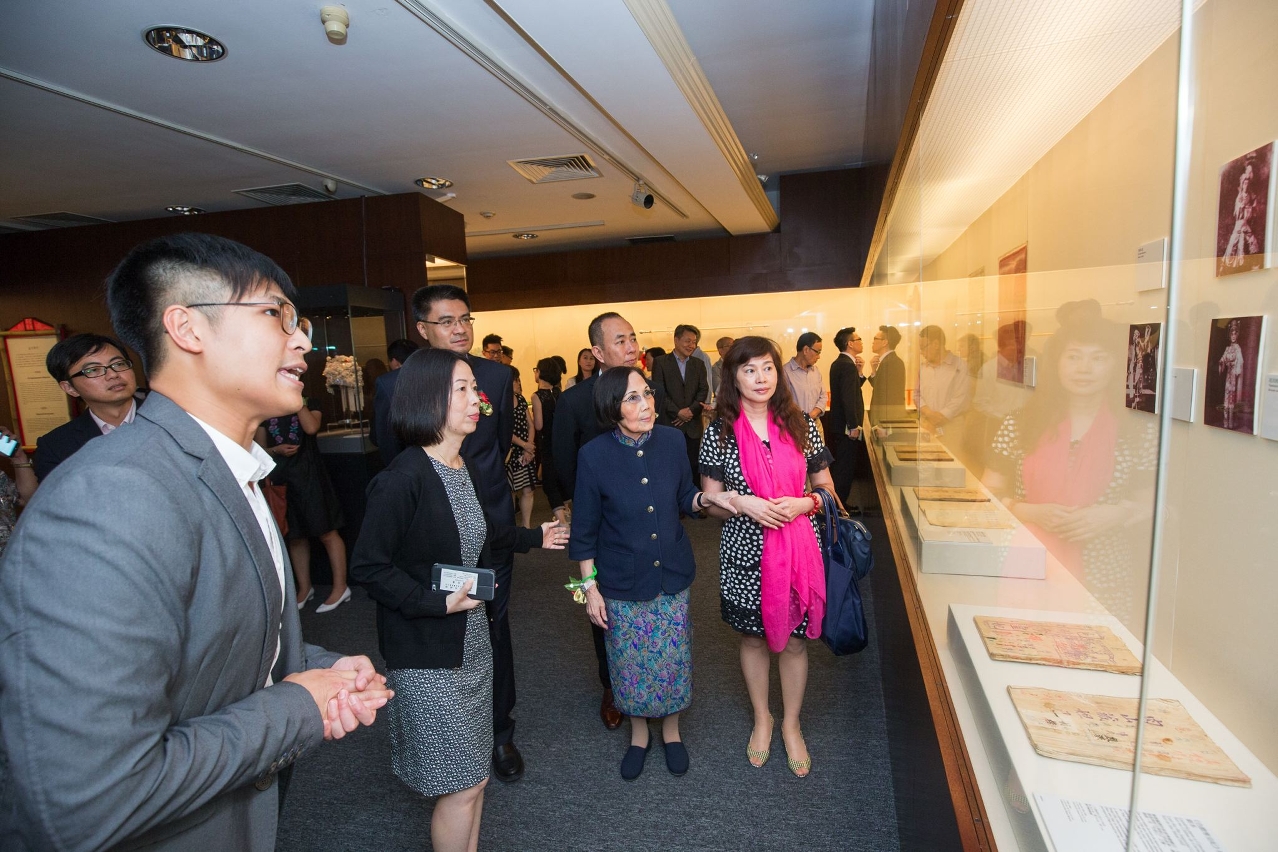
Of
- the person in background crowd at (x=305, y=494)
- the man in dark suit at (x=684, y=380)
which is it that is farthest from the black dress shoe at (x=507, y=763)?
the man in dark suit at (x=684, y=380)

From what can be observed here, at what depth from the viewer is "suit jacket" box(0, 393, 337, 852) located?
751 millimetres

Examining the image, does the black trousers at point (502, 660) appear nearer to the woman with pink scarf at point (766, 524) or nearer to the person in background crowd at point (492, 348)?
the woman with pink scarf at point (766, 524)

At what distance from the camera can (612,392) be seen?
2438 mm

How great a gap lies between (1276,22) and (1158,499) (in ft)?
1.42

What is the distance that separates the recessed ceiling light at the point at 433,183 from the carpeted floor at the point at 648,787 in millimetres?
4283

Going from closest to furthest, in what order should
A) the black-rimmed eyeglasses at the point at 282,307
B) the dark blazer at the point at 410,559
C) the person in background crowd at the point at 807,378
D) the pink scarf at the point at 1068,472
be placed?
the pink scarf at the point at 1068,472 < the black-rimmed eyeglasses at the point at 282,307 < the dark blazer at the point at 410,559 < the person in background crowd at the point at 807,378

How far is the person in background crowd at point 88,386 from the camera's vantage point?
9.12ft

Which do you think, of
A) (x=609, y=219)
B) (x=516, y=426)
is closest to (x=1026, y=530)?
(x=516, y=426)

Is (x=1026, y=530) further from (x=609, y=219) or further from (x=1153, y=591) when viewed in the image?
(x=609, y=219)

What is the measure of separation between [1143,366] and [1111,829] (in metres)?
0.58

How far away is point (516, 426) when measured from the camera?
5609 millimetres

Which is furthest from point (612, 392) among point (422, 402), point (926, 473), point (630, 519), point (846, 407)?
point (846, 407)

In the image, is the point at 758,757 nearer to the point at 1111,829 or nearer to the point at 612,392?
the point at 612,392

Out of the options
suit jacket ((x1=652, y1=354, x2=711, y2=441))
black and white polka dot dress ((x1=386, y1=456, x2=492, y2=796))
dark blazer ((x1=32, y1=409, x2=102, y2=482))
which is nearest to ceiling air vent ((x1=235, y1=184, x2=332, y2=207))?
dark blazer ((x1=32, y1=409, x2=102, y2=482))
